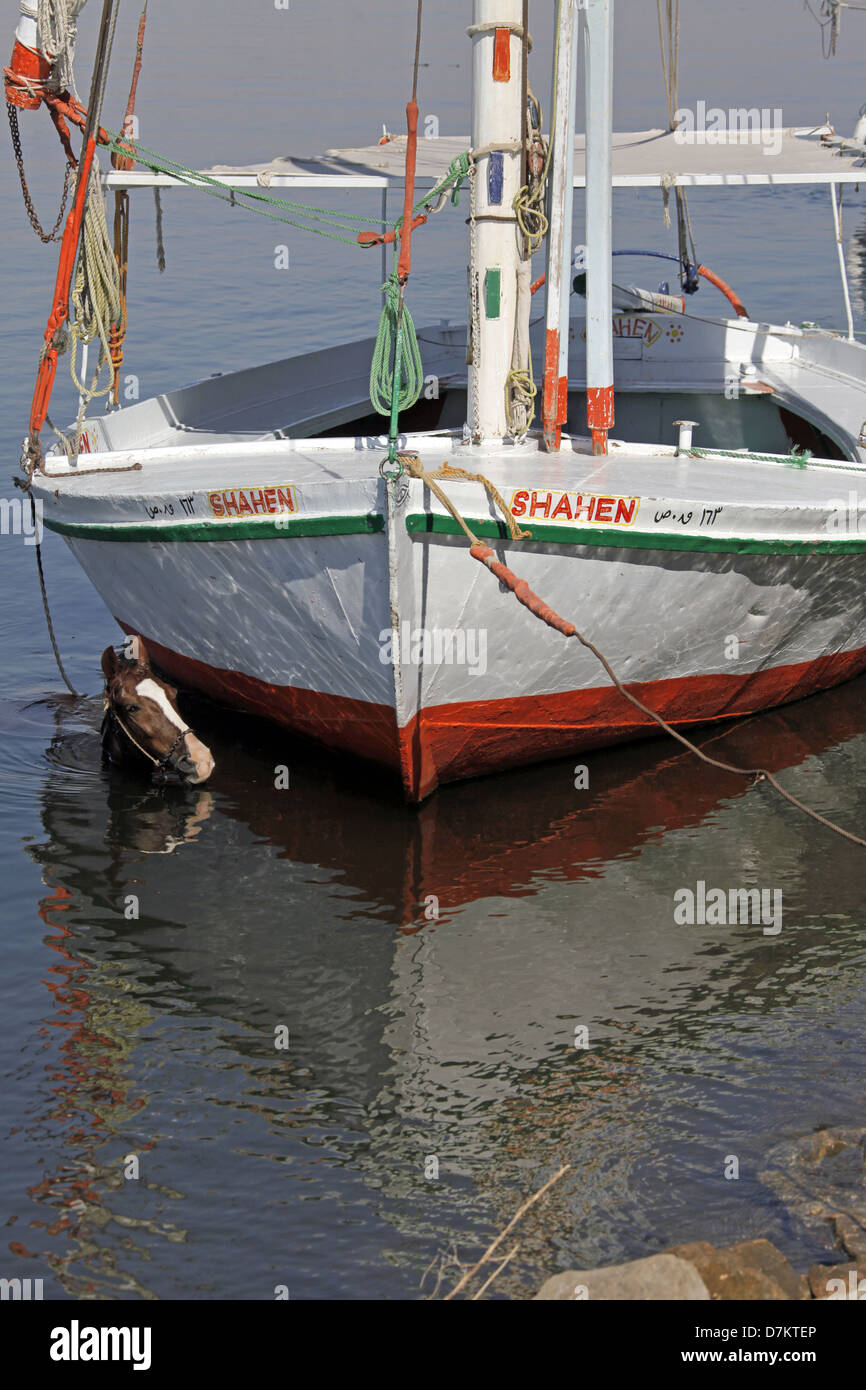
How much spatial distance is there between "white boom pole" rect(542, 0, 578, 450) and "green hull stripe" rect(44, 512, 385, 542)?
93.5 inches

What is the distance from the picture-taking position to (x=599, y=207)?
10852 millimetres

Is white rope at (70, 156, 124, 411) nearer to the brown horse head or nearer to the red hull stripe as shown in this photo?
the brown horse head

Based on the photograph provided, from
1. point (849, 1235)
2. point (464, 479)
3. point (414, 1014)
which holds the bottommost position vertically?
point (849, 1235)

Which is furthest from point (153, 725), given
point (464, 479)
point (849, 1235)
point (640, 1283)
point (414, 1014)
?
point (849, 1235)

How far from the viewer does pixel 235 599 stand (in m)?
10.4

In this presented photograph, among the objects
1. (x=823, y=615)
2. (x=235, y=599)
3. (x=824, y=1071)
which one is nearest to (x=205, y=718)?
(x=235, y=599)

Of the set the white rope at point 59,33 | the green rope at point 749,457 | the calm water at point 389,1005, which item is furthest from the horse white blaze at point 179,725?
the white rope at point 59,33

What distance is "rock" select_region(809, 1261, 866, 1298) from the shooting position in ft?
19.6

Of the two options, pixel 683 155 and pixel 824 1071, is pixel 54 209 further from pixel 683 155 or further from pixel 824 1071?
pixel 824 1071

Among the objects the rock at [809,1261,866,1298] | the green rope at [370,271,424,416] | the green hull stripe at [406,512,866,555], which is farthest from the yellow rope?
the rock at [809,1261,866,1298]

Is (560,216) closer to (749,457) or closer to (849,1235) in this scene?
(749,457)

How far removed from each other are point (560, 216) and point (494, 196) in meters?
0.50

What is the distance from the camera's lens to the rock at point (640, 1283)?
19.3 ft
